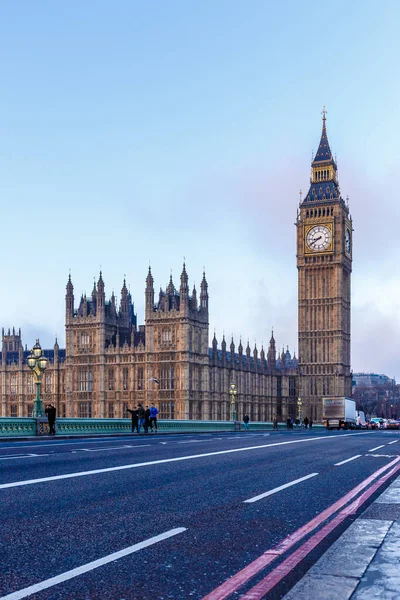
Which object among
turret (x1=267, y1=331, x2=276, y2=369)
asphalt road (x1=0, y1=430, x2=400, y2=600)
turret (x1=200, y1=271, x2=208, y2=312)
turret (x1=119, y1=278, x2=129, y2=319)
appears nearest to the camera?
asphalt road (x1=0, y1=430, x2=400, y2=600)

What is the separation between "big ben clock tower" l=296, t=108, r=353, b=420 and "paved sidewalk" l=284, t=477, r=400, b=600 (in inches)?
3918

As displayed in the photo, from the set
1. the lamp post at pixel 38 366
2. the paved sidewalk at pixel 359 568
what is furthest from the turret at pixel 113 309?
the paved sidewalk at pixel 359 568

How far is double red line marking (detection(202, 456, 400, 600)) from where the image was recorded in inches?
214

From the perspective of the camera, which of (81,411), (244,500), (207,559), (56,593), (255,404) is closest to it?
(56,593)

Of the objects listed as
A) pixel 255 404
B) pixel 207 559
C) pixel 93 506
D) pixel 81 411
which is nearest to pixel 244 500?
pixel 93 506

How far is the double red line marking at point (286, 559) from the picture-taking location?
17.9 ft

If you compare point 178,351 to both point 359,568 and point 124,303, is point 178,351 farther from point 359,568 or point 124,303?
point 359,568

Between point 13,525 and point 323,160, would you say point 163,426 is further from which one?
point 323,160

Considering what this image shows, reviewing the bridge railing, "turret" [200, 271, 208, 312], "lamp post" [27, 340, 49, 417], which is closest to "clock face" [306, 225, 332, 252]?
"turret" [200, 271, 208, 312]

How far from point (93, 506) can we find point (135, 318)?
9362 centimetres

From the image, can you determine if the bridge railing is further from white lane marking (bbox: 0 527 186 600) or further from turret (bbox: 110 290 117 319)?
turret (bbox: 110 290 117 319)

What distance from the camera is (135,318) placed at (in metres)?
102

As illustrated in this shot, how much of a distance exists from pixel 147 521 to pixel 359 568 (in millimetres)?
2847

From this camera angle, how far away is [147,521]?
26.9 feet
